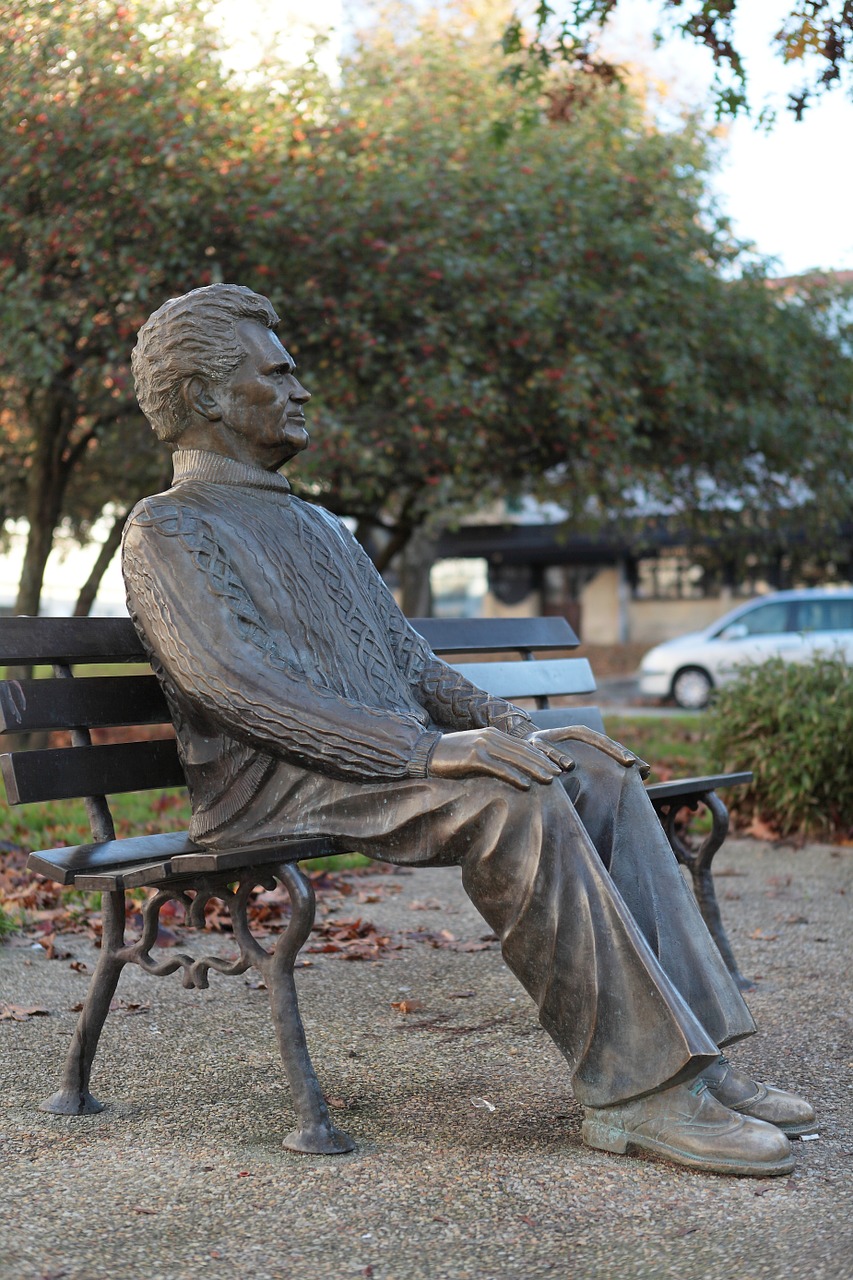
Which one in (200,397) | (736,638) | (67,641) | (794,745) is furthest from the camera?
(736,638)

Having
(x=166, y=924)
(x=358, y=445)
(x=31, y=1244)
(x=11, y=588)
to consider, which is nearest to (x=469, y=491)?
(x=358, y=445)

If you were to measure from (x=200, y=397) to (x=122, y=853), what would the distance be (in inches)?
41.8

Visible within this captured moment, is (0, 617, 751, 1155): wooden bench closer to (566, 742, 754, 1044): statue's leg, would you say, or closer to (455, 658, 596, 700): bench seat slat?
(566, 742, 754, 1044): statue's leg

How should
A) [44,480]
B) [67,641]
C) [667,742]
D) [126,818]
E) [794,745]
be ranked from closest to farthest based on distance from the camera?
[67,641] < [794,745] < [126,818] < [667,742] < [44,480]

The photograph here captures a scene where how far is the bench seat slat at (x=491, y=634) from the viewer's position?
4473 millimetres

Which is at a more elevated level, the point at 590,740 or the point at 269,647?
the point at 269,647

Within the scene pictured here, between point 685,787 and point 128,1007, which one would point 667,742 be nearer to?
point 685,787

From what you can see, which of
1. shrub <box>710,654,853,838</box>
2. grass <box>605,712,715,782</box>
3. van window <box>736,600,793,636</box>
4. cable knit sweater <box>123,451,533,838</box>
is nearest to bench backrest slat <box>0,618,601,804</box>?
cable knit sweater <box>123,451,533,838</box>

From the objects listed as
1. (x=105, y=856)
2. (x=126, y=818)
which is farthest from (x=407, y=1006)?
(x=126, y=818)

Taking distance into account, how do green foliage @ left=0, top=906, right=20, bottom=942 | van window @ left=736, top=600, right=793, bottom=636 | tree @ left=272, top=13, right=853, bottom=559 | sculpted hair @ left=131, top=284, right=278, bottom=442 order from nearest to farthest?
sculpted hair @ left=131, top=284, right=278, bottom=442, green foliage @ left=0, top=906, right=20, bottom=942, tree @ left=272, top=13, right=853, bottom=559, van window @ left=736, top=600, right=793, bottom=636

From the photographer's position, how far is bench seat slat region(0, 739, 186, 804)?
321 cm

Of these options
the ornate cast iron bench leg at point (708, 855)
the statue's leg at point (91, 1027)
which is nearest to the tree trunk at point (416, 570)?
the ornate cast iron bench leg at point (708, 855)

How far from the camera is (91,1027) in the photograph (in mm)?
3180

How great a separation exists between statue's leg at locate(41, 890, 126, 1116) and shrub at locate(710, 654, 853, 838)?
4607 mm
